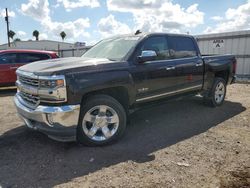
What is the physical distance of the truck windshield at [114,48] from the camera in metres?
4.90

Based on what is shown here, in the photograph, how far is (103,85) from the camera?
4.21 meters

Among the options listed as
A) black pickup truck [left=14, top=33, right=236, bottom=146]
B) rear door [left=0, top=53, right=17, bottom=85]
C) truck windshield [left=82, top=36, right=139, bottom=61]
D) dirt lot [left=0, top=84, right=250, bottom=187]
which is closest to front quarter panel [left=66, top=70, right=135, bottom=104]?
black pickup truck [left=14, top=33, right=236, bottom=146]

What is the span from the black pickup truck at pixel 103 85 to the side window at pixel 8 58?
5.92m

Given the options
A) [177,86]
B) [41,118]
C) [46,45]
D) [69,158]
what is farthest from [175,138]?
[46,45]

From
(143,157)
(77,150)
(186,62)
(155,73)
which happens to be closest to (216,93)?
(186,62)

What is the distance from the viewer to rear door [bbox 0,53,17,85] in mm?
10156

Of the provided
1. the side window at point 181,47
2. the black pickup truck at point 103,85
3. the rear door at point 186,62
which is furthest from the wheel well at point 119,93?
the side window at point 181,47

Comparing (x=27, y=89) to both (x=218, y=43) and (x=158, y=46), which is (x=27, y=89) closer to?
(x=158, y=46)

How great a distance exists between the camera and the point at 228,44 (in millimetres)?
13633

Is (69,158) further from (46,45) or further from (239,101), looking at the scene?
(46,45)

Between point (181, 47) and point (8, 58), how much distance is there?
737cm

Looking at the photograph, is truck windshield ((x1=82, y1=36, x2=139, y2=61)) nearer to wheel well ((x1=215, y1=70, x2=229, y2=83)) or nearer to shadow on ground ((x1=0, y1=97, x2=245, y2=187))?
shadow on ground ((x1=0, y1=97, x2=245, y2=187))

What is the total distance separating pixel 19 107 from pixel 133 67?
6.80 ft

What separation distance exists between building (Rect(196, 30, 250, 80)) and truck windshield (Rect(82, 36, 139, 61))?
9.59 meters
